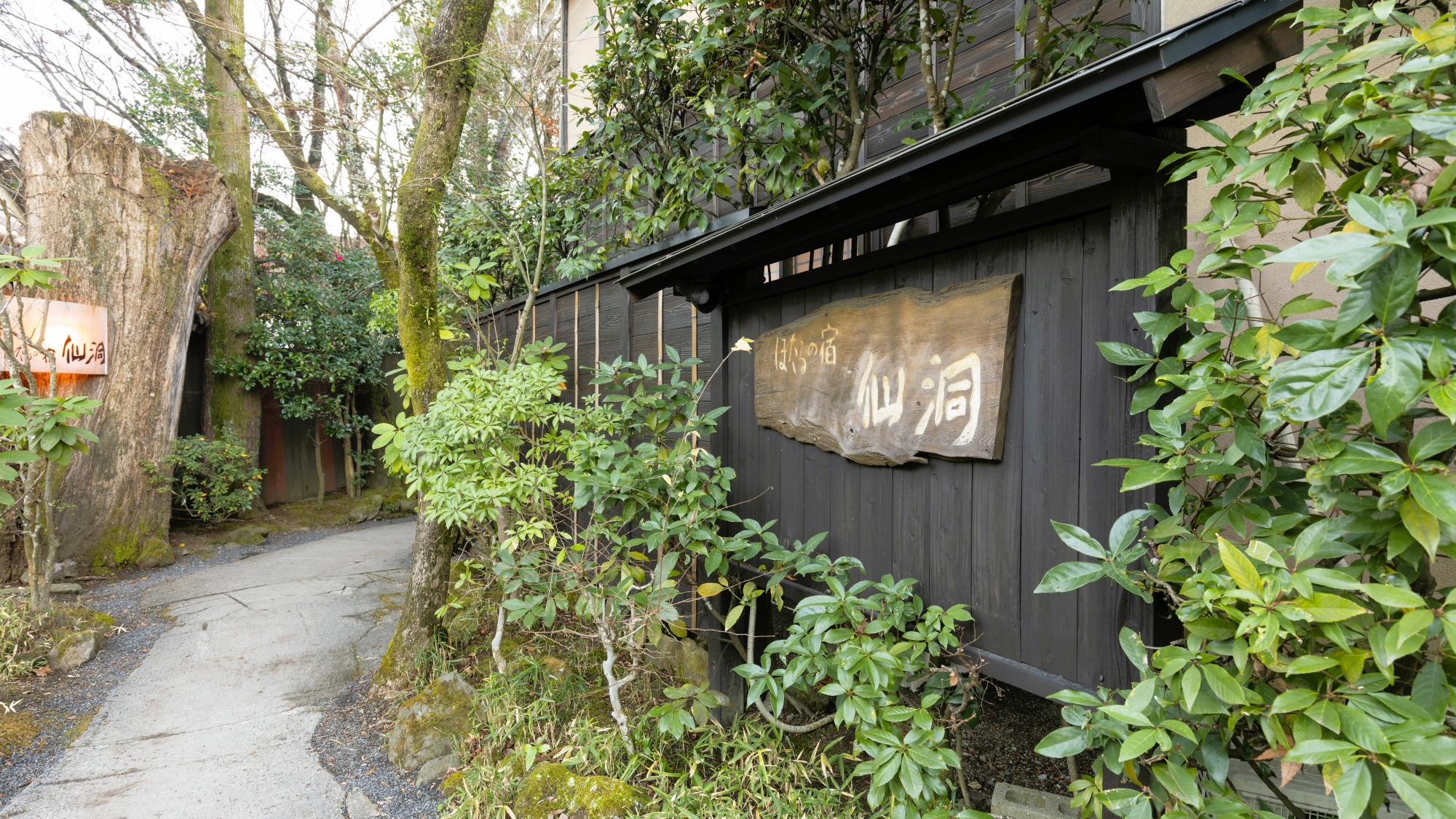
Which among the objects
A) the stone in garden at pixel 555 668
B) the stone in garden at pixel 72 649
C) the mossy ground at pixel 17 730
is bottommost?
the mossy ground at pixel 17 730

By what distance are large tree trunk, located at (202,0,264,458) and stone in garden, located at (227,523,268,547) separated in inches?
58.7

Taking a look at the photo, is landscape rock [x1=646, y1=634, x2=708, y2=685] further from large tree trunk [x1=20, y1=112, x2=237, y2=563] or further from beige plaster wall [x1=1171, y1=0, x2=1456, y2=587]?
large tree trunk [x1=20, y1=112, x2=237, y2=563]

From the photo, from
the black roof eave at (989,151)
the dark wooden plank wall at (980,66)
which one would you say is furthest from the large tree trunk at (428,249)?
the dark wooden plank wall at (980,66)

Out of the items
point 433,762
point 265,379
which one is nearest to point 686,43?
point 433,762

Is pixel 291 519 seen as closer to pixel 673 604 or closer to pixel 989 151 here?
pixel 673 604

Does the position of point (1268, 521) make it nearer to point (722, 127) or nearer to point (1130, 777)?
point (1130, 777)

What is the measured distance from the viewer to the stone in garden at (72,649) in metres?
4.38

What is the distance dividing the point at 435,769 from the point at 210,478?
6.94 m

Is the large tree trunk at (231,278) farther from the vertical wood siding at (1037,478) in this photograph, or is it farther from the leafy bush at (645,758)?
the vertical wood siding at (1037,478)

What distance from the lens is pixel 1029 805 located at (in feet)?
6.90

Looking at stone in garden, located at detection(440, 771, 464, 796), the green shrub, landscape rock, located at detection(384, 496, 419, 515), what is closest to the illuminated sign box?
the green shrub

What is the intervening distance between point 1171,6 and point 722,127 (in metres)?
1.98

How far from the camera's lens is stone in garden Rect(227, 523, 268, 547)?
788 cm

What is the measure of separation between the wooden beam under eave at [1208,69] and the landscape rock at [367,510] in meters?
10.9
